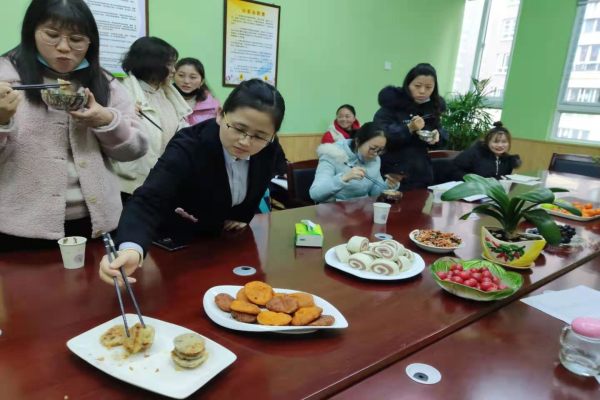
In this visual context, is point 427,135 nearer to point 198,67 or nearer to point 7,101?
point 198,67

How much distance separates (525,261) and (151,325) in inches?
46.1

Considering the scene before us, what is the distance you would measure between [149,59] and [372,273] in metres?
1.65

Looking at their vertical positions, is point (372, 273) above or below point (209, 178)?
below

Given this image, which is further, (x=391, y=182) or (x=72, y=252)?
(x=391, y=182)

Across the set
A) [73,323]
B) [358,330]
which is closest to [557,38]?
[358,330]

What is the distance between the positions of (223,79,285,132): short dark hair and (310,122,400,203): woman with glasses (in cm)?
103

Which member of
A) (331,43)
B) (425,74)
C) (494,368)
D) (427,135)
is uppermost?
(331,43)

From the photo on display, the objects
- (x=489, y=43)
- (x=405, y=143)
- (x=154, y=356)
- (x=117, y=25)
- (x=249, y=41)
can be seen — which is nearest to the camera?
(x=154, y=356)

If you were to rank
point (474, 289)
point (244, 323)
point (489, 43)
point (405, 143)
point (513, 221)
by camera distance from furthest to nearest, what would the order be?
point (489, 43) → point (405, 143) → point (513, 221) → point (474, 289) → point (244, 323)

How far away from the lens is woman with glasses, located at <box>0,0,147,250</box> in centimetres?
117

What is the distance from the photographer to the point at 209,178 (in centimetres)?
129

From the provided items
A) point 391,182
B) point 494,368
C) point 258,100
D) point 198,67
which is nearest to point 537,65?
point 391,182

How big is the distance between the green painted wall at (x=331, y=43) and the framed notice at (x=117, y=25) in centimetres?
12

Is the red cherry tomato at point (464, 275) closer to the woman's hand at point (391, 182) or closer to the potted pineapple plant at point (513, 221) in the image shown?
the potted pineapple plant at point (513, 221)
